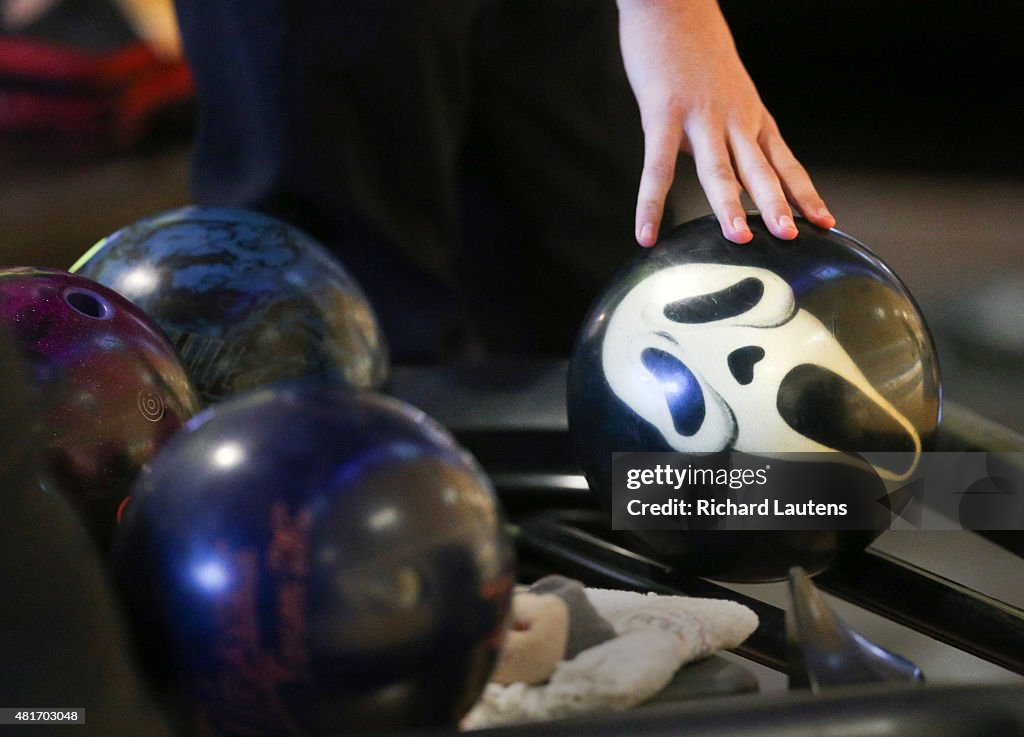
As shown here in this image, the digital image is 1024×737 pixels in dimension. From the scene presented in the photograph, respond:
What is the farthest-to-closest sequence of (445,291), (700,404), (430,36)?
(445,291) → (430,36) → (700,404)

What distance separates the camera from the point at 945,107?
5289mm

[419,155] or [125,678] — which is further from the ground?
[419,155]

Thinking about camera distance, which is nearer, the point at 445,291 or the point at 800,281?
the point at 800,281

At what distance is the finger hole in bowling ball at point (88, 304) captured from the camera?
105 centimetres

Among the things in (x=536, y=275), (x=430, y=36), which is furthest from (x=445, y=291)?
(x=430, y=36)

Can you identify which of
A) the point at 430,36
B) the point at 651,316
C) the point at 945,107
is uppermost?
the point at 430,36

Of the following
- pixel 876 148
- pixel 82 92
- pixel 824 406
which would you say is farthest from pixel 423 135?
pixel 876 148

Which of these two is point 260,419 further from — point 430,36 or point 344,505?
point 430,36

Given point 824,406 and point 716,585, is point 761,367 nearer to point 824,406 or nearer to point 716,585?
point 824,406

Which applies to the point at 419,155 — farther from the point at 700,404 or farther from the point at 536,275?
the point at 700,404

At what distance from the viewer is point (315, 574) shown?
74 cm

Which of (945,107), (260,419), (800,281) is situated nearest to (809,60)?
(945,107)

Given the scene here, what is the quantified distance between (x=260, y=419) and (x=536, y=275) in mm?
1263

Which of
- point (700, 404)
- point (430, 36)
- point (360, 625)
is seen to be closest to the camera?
point (360, 625)
